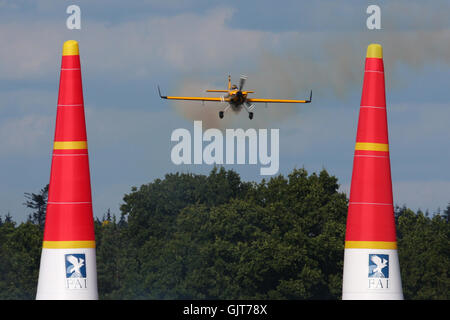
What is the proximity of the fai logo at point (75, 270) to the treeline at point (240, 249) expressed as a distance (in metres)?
39.1

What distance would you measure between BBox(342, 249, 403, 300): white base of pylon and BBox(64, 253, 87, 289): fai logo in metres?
5.37

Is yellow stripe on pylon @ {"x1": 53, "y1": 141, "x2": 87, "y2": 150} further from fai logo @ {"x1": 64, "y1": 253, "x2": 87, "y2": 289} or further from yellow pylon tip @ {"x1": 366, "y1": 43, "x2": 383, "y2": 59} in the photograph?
yellow pylon tip @ {"x1": 366, "y1": 43, "x2": 383, "y2": 59}

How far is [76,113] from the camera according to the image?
20.8m

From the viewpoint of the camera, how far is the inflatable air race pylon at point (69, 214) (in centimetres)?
2048

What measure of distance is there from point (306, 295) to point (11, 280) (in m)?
20.1

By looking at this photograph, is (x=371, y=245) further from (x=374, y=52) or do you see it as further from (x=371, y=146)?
(x=374, y=52)

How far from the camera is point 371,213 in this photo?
20781 mm

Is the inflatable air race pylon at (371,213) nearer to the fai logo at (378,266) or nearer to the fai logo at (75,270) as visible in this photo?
the fai logo at (378,266)

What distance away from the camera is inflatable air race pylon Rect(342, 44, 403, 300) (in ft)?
67.8

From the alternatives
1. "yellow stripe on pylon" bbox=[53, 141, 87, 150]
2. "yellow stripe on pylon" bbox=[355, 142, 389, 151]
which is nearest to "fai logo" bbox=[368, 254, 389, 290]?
"yellow stripe on pylon" bbox=[355, 142, 389, 151]

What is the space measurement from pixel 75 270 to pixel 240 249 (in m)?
46.4

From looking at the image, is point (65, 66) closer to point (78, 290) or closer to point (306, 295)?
point (78, 290)

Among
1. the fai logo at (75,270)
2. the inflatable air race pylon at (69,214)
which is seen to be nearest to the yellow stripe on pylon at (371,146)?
the inflatable air race pylon at (69,214)

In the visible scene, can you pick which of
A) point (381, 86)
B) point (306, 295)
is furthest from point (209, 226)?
point (381, 86)
